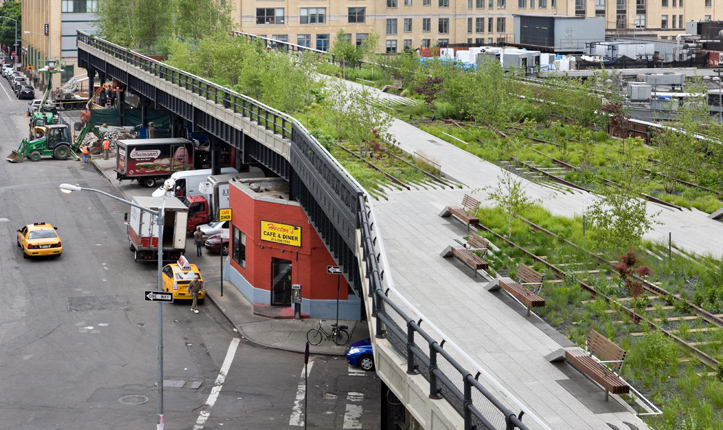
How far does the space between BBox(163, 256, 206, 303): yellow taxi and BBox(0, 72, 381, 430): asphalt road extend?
0.61 m

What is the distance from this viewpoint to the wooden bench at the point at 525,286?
2250 cm

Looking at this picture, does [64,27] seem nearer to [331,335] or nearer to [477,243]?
→ [331,335]

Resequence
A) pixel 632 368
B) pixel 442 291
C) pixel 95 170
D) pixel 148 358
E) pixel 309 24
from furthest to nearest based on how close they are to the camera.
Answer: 1. pixel 309 24
2. pixel 95 170
3. pixel 148 358
4. pixel 442 291
5. pixel 632 368

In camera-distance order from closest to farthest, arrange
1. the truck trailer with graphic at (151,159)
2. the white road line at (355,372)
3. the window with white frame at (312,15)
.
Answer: the white road line at (355,372), the truck trailer with graphic at (151,159), the window with white frame at (312,15)

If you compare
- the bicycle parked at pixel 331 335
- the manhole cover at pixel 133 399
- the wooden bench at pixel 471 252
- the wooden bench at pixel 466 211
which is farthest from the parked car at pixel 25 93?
the wooden bench at pixel 471 252

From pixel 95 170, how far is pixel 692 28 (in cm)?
7814

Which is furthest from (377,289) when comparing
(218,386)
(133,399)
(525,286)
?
(133,399)

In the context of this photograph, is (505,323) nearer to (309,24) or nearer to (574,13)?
(309,24)

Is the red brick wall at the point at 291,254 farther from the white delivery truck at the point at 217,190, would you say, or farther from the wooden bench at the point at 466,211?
the white delivery truck at the point at 217,190

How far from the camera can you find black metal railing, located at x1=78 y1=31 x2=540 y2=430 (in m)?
13.3

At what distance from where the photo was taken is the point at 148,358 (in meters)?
30.9

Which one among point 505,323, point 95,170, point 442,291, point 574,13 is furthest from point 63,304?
point 574,13

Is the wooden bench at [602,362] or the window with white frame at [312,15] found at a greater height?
the window with white frame at [312,15]

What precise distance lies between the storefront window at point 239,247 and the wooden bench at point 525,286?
1656cm
